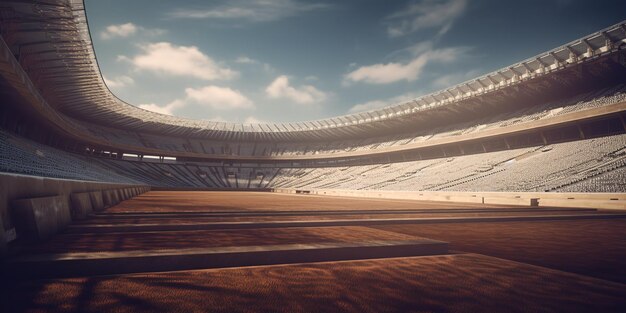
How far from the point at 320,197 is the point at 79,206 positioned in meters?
22.7

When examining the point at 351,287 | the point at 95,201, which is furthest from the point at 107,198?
the point at 351,287

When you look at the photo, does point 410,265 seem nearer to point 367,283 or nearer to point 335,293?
point 367,283

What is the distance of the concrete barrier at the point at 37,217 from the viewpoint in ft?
11.2

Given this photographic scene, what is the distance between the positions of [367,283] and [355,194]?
33.6 metres

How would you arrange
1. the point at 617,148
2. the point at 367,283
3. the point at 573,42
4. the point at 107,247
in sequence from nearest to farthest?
the point at 367,283
the point at 107,247
the point at 617,148
the point at 573,42

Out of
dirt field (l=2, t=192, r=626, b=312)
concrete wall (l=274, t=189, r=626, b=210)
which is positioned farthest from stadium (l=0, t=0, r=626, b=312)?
concrete wall (l=274, t=189, r=626, b=210)

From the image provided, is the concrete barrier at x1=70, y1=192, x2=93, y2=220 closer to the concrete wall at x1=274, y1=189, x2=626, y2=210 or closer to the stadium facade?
the stadium facade

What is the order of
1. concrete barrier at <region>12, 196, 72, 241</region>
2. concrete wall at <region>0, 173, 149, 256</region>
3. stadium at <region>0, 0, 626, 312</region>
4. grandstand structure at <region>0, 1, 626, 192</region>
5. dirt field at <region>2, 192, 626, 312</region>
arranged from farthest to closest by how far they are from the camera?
grandstand structure at <region>0, 1, 626, 192</region> < concrete barrier at <region>12, 196, 72, 241</region> < concrete wall at <region>0, 173, 149, 256</region> < stadium at <region>0, 0, 626, 312</region> < dirt field at <region>2, 192, 626, 312</region>

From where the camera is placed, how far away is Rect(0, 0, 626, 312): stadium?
231 centimetres

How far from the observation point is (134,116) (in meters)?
46.5

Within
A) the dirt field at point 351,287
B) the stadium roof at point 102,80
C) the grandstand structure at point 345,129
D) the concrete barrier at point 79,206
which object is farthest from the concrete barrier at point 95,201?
the stadium roof at point 102,80

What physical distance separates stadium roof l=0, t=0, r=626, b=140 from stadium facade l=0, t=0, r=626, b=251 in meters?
0.13

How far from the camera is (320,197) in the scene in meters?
27.8

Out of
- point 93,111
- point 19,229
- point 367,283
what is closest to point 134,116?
point 93,111
